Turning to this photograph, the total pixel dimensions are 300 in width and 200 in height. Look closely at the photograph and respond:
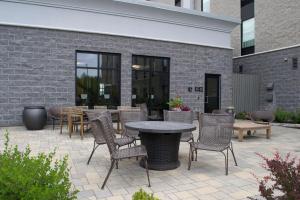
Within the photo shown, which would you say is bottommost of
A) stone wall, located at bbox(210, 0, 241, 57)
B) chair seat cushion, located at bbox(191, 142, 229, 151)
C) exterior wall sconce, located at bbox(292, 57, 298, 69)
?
chair seat cushion, located at bbox(191, 142, 229, 151)

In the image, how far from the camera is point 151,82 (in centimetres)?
1165

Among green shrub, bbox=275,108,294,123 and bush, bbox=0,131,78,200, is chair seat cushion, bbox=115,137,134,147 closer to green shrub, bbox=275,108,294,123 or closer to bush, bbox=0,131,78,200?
bush, bbox=0,131,78,200

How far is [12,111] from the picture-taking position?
30.5ft

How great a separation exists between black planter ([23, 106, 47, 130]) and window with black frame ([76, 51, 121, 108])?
1.62m

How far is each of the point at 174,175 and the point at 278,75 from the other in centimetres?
1128

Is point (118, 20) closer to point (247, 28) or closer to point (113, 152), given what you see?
point (113, 152)

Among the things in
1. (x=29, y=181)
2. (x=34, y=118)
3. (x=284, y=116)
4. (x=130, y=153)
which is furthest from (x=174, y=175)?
(x=284, y=116)

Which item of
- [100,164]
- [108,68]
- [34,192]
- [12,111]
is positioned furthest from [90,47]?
[34,192]

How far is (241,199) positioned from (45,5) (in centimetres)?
904

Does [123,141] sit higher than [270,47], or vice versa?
[270,47]

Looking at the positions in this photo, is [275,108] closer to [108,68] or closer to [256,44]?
[256,44]

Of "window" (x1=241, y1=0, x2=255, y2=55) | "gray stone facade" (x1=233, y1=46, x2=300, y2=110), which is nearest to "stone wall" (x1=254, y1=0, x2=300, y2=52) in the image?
"window" (x1=241, y1=0, x2=255, y2=55)

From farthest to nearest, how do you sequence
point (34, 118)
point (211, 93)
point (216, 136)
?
point (211, 93) < point (34, 118) < point (216, 136)

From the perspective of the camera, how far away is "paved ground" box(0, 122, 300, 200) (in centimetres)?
361
